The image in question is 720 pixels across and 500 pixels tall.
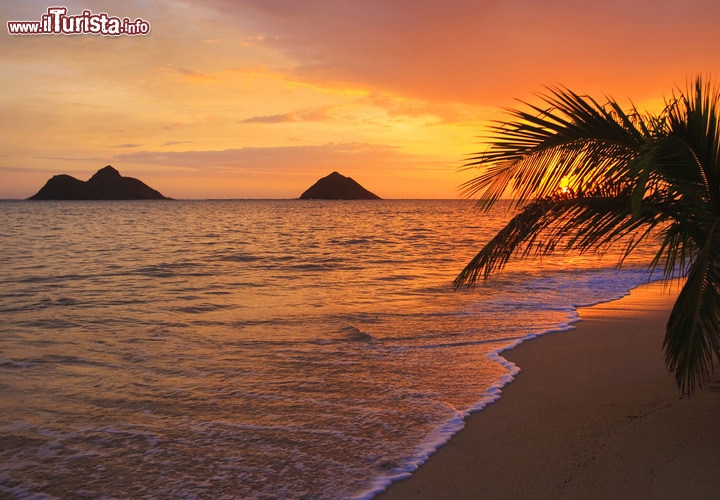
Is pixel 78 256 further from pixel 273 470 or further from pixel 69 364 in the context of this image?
→ pixel 273 470

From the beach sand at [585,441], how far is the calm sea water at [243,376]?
1.09 ft

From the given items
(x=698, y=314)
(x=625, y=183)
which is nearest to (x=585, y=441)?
(x=698, y=314)

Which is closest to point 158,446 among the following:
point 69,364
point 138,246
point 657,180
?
point 69,364

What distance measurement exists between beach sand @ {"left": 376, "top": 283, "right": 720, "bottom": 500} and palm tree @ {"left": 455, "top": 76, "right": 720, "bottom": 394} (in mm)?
584

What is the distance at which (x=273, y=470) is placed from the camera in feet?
14.7

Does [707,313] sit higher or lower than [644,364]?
higher

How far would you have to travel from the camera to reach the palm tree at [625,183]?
428 centimetres

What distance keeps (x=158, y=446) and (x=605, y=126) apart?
4478mm

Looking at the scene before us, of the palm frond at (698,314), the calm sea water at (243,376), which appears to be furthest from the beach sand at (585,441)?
the palm frond at (698,314)

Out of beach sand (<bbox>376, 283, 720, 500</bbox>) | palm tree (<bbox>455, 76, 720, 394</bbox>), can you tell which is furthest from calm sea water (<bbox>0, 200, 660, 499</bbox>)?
palm tree (<bbox>455, 76, 720, 394</bbox>)

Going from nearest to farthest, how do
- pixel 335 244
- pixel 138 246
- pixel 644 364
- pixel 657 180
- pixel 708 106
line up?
pixel 708 106 < pixel 657 180 < pixel 644 364 < pixel 138 246 < pixel 335 244

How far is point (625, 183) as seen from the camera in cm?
495

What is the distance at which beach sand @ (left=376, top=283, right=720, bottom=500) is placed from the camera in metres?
4.02

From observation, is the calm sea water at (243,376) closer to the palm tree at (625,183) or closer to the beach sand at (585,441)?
the beach sand at (585,441)
